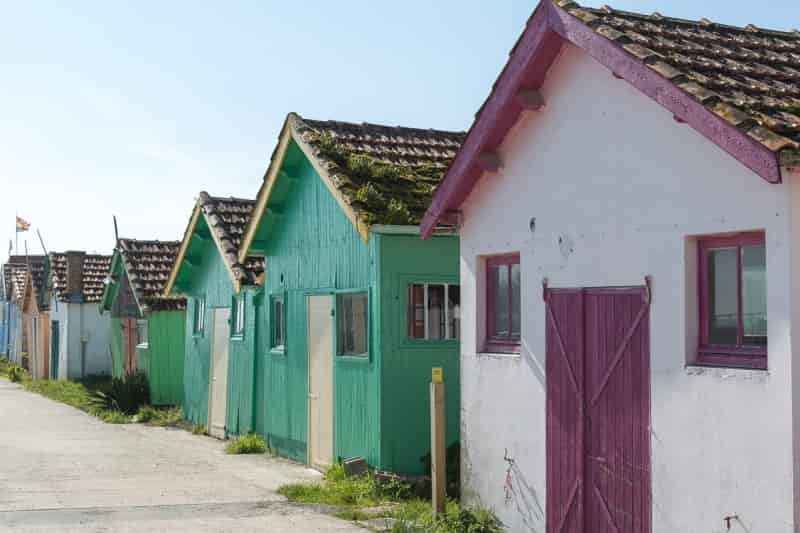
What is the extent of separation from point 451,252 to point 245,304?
262 inches

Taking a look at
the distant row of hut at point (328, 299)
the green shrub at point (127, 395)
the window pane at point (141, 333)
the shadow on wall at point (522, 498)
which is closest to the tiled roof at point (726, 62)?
the shadow on wall at point (522, 498)

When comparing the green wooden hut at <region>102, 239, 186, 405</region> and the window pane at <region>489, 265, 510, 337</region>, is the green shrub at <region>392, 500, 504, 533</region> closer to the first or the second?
the window pane at <region>489, 265, 510, 337</region>

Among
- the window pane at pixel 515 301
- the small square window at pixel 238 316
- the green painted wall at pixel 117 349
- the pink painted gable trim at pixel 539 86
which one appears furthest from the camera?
the green painted wall at pixel 117 349

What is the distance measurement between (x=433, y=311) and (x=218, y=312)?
893 centimetres

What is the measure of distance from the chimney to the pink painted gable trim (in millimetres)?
27645

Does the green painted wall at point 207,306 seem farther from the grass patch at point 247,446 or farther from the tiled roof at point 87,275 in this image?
the tiled roof at point 87,275

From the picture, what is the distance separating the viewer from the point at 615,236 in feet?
29.6

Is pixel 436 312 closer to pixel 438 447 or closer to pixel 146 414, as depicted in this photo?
pixel 438 447

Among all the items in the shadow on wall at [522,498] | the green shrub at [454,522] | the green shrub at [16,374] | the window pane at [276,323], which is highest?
the window pane at [276,323]

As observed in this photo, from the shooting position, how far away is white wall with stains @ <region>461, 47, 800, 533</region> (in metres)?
7.35

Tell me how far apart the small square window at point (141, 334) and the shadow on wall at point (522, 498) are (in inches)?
732

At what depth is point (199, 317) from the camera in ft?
77.5

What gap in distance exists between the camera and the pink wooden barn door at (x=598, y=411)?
8.69 m

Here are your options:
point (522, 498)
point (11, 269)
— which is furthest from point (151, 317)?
point (11, 269)
